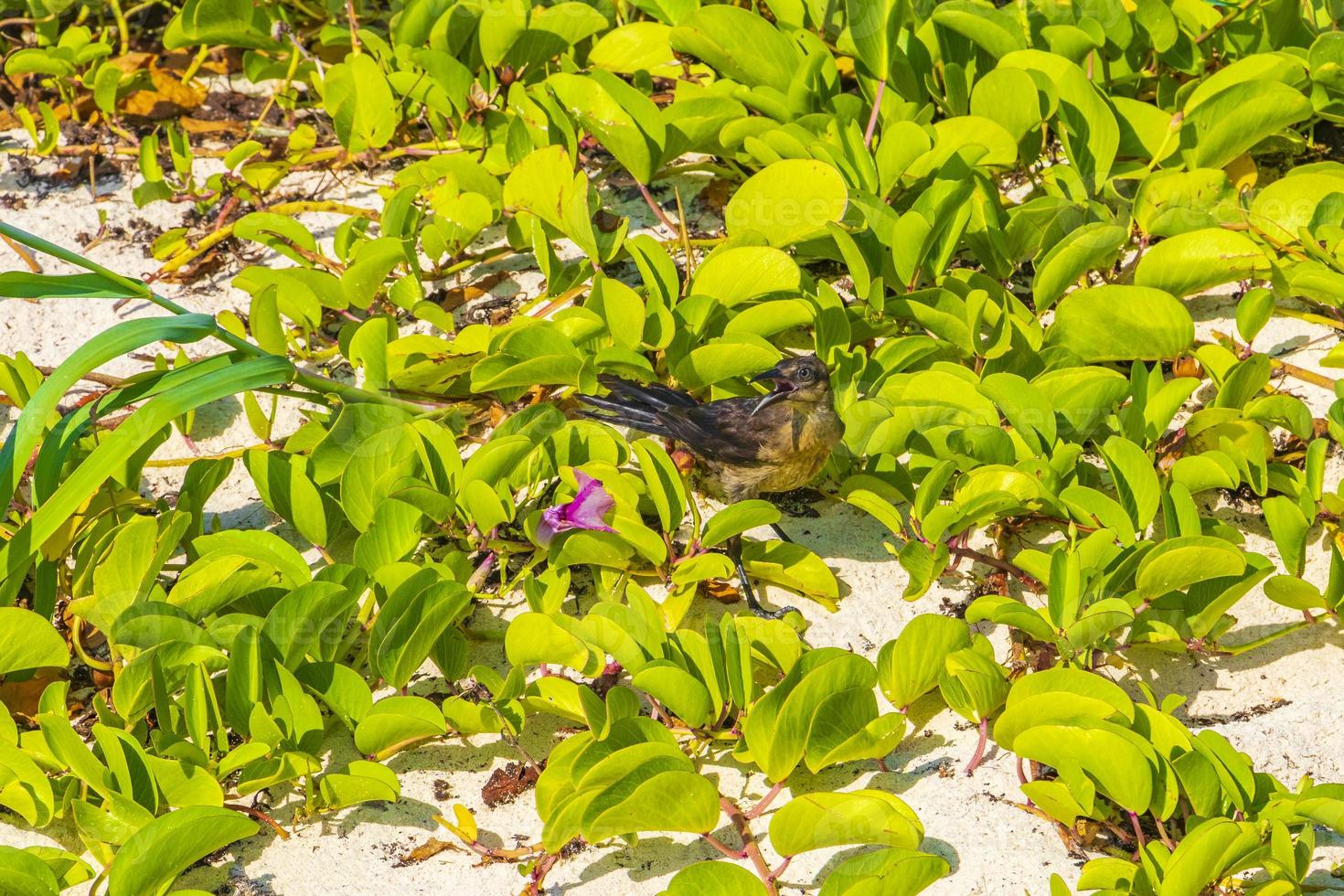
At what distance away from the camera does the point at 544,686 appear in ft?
6.98

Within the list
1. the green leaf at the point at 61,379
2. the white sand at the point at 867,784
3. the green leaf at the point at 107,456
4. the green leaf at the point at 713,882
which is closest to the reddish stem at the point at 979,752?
the white sand at the point at 867,784

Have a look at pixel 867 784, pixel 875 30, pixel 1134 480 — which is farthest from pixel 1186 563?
pixel 875 30

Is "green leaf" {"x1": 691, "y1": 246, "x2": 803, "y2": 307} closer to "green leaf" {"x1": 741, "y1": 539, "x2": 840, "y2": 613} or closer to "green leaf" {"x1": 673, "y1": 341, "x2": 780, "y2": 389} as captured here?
"green leaf" {"x1": 673, "y1": 341, "x2": 780, "y2": 389}

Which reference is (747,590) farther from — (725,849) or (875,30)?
(875,30)

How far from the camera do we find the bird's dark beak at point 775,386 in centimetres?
271

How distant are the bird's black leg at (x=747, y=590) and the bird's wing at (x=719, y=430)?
20 centimetres

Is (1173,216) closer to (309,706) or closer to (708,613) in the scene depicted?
(708,613)

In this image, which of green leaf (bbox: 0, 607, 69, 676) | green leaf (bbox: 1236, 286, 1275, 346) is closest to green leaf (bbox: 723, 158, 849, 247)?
green leaf (bbox: 1236, 286, 1275, 346)

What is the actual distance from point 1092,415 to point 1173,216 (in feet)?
2.17

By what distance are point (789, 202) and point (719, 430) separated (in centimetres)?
54

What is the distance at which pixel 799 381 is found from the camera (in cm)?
274

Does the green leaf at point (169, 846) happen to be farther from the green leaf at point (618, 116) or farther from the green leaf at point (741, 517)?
the green leaf at point (618, 116)

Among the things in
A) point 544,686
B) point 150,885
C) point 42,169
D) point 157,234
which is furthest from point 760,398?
point 42,169

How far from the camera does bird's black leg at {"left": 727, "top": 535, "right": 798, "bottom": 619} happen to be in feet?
8.03
